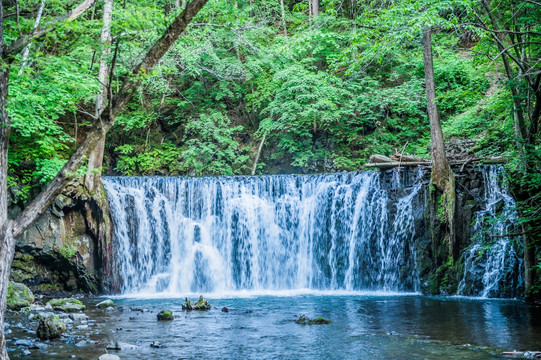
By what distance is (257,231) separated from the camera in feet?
50.4

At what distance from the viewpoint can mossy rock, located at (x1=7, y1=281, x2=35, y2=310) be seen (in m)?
10.2

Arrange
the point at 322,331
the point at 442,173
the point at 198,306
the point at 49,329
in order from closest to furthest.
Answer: the point at 49,329 < the point at 322,331 < the point at 198,306 < the point at 442,173

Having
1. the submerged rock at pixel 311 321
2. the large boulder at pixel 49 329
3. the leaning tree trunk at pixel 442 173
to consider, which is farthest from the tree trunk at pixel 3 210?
the leaning tree trunk at pixel 442 173

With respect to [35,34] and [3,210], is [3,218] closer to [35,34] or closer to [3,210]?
[3,210]

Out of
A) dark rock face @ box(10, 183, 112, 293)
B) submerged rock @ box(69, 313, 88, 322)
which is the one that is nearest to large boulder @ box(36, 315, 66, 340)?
submerged rock @ box(69, 313, 88, 322)

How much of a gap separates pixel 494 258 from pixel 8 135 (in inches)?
445

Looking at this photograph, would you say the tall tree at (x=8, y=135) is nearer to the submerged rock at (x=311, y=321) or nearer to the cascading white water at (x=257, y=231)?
the submerged rock at (x=311, y=321)

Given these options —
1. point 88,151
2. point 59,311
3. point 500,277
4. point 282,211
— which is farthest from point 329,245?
point 88,151

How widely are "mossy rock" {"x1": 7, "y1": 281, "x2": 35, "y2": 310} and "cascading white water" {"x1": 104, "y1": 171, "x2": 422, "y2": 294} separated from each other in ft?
11.4

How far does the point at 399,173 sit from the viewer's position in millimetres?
14078

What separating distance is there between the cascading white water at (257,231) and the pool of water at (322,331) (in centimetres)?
323

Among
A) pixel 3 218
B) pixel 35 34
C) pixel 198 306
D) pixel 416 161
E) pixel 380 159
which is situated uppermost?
pixel 380 159

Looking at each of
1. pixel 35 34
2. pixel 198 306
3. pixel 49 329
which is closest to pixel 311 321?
pixel 198 306

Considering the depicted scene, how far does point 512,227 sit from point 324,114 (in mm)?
9201
